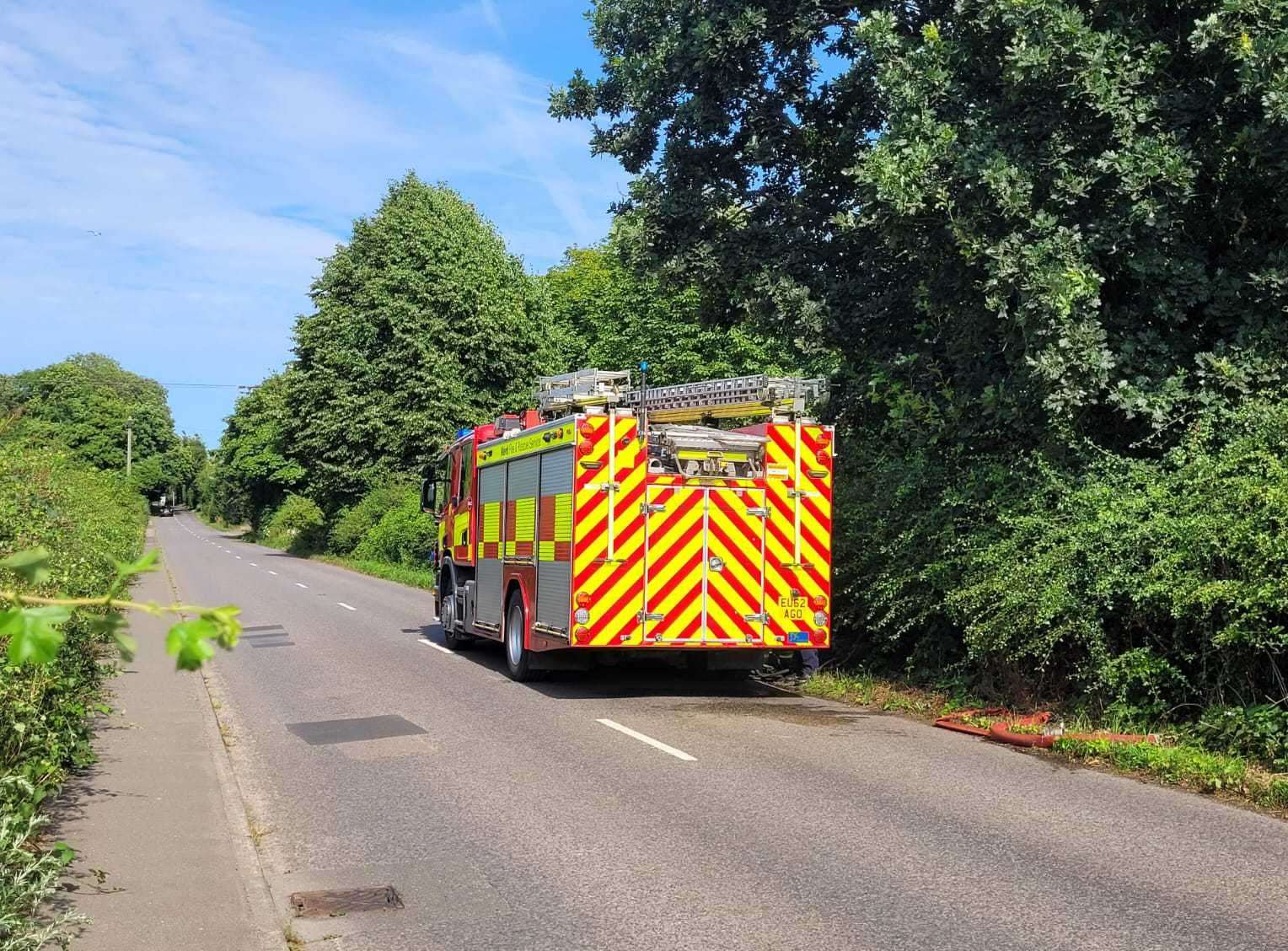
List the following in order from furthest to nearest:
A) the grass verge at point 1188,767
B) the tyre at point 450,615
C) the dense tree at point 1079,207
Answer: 1. the tyre at point 450,615
2. the dense tree at point 1079,207
3. the grass verge at point 1188,767

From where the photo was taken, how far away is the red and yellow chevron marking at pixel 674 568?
1260cm

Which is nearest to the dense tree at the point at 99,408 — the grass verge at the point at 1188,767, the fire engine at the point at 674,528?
the fire engine at the point at 674,528

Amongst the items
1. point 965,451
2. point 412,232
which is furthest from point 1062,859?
point 412,232

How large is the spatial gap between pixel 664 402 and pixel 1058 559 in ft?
17.8

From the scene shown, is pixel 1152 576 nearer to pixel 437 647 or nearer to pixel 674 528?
pixel 674 528

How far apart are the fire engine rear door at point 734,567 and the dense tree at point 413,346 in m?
29.7

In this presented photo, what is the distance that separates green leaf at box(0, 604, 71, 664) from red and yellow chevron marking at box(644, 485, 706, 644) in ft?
35.0

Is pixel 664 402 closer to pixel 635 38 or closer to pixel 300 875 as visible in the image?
pixel 635 38

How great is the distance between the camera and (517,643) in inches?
564

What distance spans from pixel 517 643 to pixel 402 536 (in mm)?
25312

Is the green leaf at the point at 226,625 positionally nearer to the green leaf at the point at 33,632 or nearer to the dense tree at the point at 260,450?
the green leaf at the point at 33,632

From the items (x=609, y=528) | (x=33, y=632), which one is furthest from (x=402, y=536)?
(x=33, y=632)

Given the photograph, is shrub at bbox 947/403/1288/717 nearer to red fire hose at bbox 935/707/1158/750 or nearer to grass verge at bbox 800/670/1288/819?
red fire hose at bbox 935/707/1158/750

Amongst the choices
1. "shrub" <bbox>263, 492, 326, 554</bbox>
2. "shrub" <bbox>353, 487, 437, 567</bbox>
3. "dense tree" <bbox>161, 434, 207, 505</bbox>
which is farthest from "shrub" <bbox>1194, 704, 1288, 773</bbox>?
"dense tree" <bbox>161, 434, 207, 505</bbox>
